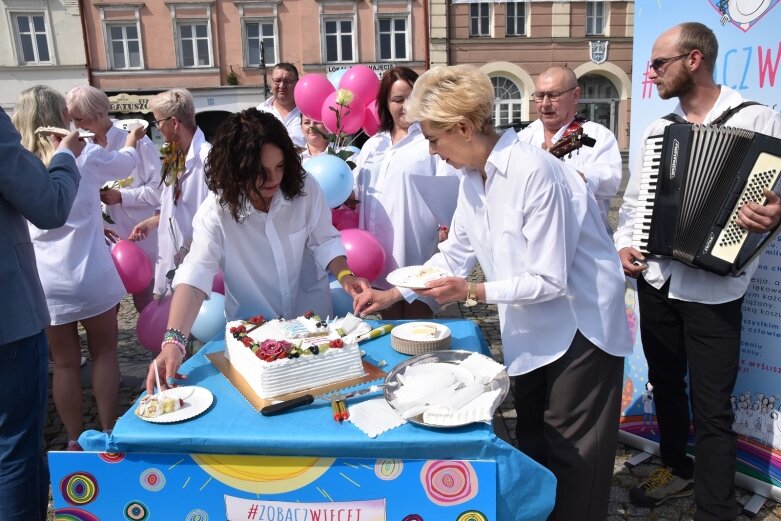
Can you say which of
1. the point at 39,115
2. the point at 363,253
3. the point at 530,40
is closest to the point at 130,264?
the point at 39,115

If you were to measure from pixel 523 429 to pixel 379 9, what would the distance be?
21.3 metres

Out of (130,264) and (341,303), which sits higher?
(130,264)

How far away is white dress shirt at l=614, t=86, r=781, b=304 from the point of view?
7.54 ft

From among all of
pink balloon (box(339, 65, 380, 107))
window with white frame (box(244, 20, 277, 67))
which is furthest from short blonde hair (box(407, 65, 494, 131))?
window with white frame (box(244, 20, 277, 67))

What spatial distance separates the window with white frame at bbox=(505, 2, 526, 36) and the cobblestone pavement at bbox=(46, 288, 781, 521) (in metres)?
18.8

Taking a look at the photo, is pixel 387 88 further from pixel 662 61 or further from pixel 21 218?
pixel 21 218

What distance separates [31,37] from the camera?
20141 mm

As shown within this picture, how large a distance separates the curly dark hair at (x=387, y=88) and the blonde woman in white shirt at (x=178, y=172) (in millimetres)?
1140

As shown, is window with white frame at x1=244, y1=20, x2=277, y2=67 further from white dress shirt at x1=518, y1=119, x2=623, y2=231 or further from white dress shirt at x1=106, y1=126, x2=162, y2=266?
white dress shirt at x1=518, y1=119, x2=623, y2=231

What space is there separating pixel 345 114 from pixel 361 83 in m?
0.31

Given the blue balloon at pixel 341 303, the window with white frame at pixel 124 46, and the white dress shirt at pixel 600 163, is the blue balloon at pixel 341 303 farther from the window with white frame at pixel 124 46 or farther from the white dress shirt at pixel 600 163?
the window with white frame at pixel 124 46

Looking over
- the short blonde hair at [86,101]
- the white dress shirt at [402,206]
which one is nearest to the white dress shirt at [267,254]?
the white dress shirt at [402,206]

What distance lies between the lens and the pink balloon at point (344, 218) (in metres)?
3.89

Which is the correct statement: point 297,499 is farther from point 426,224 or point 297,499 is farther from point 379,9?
point 379,9
